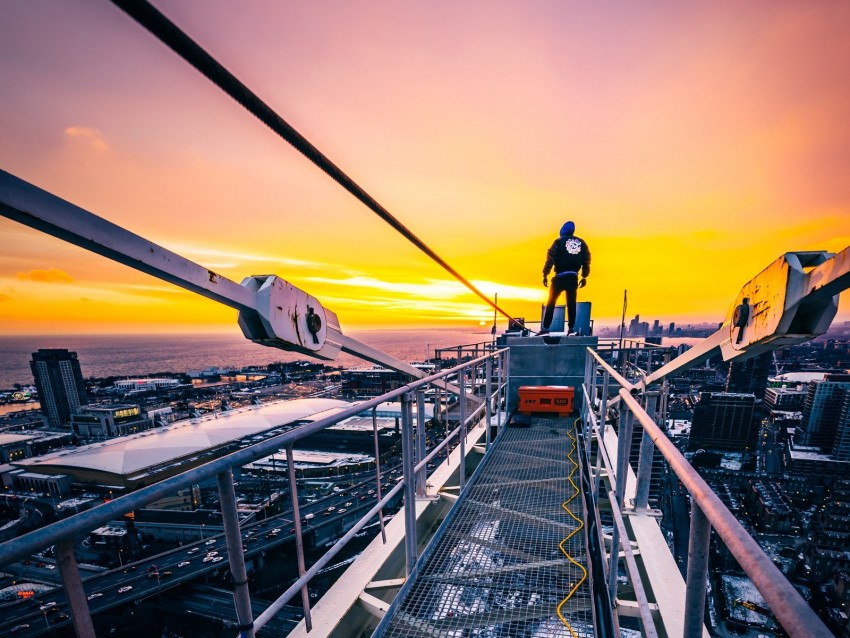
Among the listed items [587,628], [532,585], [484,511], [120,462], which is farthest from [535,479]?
[120,462]

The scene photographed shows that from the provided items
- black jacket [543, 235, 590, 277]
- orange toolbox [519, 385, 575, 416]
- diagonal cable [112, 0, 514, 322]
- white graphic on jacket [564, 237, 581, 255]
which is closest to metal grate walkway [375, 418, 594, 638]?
orange toolbox [519, 385, 575, 416]

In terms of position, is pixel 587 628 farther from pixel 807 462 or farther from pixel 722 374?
pixel 722 374

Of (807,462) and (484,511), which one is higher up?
(484,511)

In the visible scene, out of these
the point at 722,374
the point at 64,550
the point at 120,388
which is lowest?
the point at 120,388

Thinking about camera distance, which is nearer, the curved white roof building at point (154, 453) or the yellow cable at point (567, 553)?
the yellow cable at point (567, 553)

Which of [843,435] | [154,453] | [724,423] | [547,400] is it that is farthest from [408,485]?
[843,435]

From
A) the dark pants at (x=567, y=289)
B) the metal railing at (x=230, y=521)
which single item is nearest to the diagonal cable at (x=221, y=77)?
the metal railing at (x=230, y=521)

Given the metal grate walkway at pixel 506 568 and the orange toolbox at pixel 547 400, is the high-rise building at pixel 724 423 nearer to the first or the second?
the orange toolbox at pixel 547 400
